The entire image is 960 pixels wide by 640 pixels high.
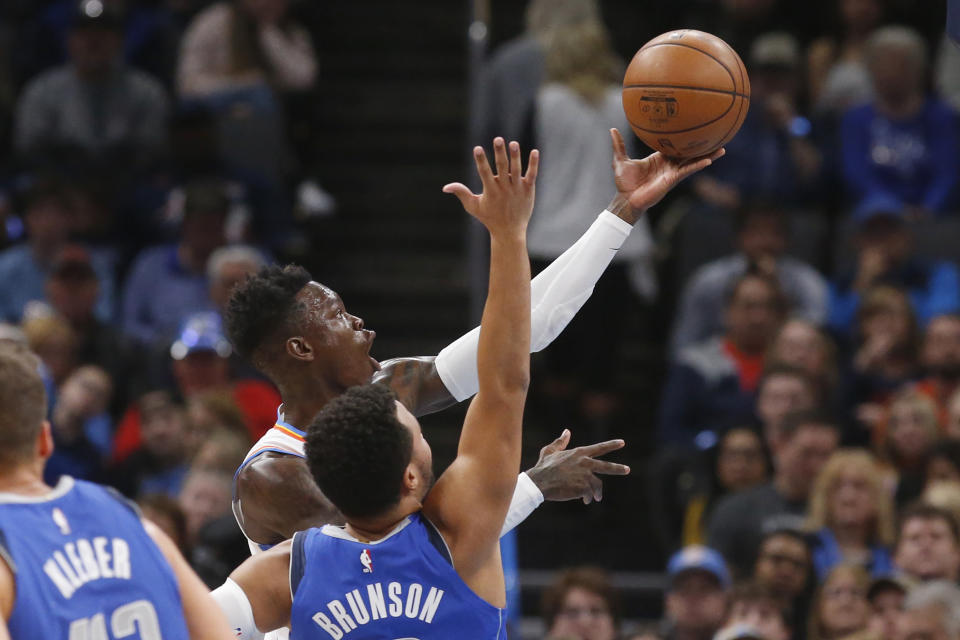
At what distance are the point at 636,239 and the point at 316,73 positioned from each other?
3.11 metres

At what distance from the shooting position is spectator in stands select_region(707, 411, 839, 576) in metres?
7.83

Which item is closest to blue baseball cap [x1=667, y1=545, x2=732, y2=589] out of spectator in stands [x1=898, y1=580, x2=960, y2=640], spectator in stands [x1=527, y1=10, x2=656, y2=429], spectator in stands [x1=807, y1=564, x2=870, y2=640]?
spectator in stands [x1=807, y1=564, x2=870, y2=640]

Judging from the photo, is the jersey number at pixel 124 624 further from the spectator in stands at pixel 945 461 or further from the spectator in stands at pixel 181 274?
the spectator in stands at pixel 181 274

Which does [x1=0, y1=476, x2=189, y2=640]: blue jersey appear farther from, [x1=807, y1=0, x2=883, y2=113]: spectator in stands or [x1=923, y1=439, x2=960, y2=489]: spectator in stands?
[x1=807, y1=0, x2=883, y2=113]: spectator in stands

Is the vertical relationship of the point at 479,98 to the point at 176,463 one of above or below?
above

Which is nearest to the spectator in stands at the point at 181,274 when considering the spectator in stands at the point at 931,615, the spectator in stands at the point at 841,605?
the spectator in stands at the point at 841,605

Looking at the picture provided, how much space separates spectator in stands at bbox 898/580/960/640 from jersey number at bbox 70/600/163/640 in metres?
4.01

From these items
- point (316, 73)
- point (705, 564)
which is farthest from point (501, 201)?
point (316, 73)

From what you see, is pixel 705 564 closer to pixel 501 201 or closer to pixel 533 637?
pixel 533 637

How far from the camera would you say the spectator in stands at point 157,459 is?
836 centimetres

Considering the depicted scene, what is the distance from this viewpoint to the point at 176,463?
27.6 ft

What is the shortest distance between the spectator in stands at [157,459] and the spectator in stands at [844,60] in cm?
474

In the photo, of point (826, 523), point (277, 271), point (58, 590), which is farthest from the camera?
point (826, 523)

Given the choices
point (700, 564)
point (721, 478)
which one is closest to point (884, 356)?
point (721, 478)
